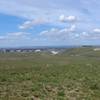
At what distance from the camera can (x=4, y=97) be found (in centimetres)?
2058

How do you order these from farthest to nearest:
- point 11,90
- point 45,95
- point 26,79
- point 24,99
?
1. point 26,79
2. point 11,90
3. point 45,95
4. point 24,99

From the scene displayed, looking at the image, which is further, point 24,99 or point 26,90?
point 26,90

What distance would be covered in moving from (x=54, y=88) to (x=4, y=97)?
228 inches

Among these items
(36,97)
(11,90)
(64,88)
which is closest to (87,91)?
(64,88)

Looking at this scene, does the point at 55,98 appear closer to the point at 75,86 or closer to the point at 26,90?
the point at 26,90

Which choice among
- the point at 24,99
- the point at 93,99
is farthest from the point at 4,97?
the point at 93,99

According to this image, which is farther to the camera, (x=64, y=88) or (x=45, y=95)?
(x=64, y=88)

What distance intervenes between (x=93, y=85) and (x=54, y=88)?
4.63m

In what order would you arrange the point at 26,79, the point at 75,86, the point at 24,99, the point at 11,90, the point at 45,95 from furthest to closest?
the point at 26,79, the point at 75,86, the point at 11,90, the point at 45,95, the point at 24,99

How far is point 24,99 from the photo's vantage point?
20.1 m

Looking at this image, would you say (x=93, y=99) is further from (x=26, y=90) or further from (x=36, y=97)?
(x=26, y=90)

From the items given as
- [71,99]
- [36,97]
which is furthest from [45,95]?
[71,99]

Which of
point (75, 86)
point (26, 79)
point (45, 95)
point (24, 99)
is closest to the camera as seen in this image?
point (24, 99)

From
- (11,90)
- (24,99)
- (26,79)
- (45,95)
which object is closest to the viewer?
(24,99)
